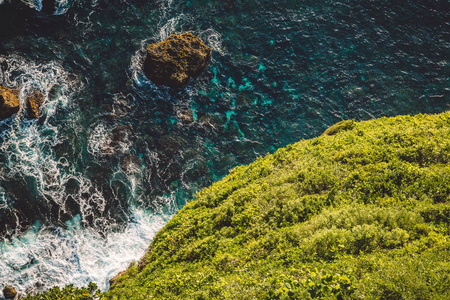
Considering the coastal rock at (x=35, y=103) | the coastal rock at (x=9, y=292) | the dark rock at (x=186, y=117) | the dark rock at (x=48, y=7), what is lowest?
the coastal rock at (x=9, y=292)

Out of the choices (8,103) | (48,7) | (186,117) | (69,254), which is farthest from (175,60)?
(69,254)

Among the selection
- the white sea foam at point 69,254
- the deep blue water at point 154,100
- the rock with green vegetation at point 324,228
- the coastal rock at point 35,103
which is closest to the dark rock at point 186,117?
the deep blue water at point 154,100

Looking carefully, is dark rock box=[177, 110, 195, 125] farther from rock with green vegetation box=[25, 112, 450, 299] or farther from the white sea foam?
the white sea foam

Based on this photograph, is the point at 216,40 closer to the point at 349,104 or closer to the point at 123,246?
the point at 349,104

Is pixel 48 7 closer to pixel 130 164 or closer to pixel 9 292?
pixel 130 164

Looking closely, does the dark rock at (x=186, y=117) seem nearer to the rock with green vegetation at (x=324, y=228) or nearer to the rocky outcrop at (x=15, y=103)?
the rock with green vegetation at (x=324, y=228)

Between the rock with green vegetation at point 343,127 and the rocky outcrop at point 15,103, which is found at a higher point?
the rocky outcrop at point 15,103

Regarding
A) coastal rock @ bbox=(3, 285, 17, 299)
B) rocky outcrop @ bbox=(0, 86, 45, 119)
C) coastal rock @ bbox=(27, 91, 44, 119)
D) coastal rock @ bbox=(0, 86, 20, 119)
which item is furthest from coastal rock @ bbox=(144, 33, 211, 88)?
coastal rock @ bbox=(3, 285, 17, 299)

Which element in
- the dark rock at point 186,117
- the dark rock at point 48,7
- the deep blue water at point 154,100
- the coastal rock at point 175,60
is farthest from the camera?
the dark rock at point 48,7
